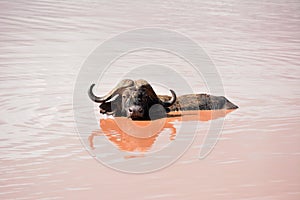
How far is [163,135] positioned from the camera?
7.11 metres

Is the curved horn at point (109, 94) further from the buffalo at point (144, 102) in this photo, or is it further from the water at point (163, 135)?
the water at point (163, 135)

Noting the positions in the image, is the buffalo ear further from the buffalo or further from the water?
the water

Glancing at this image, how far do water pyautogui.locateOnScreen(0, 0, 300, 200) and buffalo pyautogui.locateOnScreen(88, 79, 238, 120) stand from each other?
1.36 ft

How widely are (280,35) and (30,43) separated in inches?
221

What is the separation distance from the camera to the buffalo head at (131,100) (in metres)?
7.58

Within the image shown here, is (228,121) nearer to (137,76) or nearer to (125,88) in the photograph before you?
(125,88)

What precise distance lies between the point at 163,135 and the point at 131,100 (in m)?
0.74

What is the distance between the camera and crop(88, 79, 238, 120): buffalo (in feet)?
24.9

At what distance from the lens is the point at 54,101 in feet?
27.0

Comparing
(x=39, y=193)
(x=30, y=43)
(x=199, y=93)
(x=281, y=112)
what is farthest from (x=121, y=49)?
(x=39, y=193)

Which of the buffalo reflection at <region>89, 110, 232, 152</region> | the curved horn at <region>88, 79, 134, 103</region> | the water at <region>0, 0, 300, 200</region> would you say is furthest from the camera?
the curved horn at <region>88, 79, 134, 103</region>

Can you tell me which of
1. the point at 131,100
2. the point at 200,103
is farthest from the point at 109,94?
the point at 200,103

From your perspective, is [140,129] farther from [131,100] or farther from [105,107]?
[105,107]

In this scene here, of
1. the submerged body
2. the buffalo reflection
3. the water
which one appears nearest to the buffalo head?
the buffalo reflection
